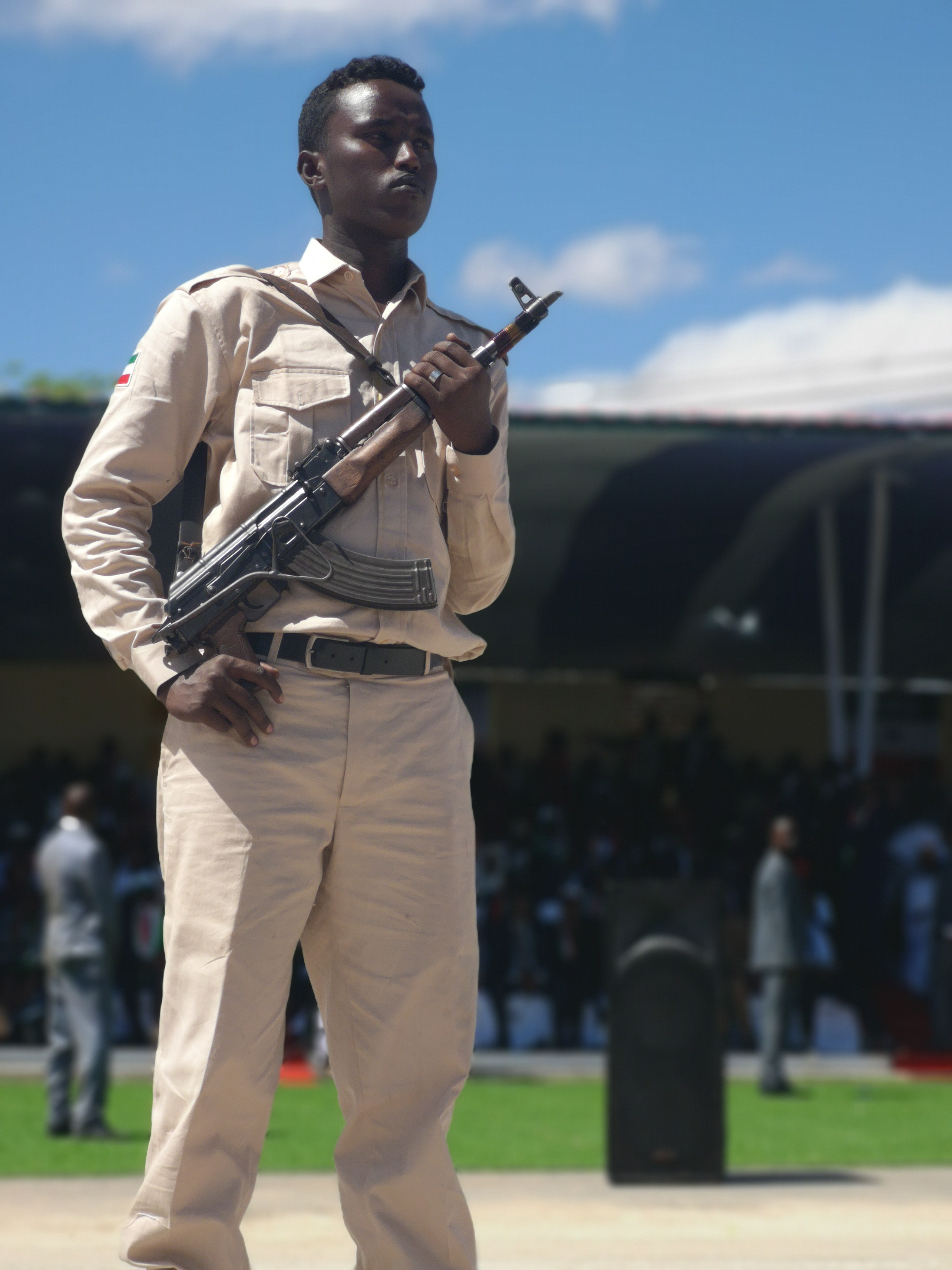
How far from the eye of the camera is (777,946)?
10812 mm

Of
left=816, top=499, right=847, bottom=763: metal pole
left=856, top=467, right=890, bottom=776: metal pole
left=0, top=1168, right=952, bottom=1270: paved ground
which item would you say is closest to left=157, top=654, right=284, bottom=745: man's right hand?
left=0, top=1168, right=952, bottom=1270: paved ground

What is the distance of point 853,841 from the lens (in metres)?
13.3

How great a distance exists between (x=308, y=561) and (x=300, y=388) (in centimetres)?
33

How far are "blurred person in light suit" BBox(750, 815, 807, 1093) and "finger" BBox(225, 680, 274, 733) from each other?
8382mm

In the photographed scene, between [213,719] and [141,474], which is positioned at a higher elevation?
[141,474]

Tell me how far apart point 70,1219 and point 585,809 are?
8.70m

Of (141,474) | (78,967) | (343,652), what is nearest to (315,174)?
(141,474)

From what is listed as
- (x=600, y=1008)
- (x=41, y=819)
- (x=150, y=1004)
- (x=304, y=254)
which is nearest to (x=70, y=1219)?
(x=304, y=254)

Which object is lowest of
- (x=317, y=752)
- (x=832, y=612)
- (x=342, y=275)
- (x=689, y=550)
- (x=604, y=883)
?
(x=604, y=883)

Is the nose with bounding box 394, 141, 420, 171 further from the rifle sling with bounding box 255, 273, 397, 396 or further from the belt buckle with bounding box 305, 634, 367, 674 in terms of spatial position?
the belt buckle with bounding box 305, 634, 367, 674

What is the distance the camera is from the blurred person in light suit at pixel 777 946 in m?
10.7

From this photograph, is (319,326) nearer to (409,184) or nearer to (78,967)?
(409,184)

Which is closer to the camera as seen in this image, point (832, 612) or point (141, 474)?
point (141, 474)

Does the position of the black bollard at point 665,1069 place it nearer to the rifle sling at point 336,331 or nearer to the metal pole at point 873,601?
the rifle sling at point 336,331
